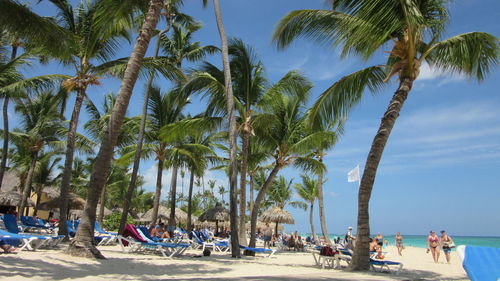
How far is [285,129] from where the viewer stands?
14.6 m

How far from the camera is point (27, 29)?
23.9ft

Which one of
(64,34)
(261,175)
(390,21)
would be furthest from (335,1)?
(261,175)

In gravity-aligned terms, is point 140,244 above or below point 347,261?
above

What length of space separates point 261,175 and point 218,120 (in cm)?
2283

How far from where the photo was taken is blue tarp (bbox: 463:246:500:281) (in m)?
4.16

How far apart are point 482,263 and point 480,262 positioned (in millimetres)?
22

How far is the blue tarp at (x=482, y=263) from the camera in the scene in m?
4.16

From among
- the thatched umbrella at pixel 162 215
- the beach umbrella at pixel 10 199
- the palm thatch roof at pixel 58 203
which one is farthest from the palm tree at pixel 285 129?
the thatched umbrella at pixel 162 215

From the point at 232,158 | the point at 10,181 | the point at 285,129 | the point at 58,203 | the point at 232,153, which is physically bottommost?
the point at 58,203

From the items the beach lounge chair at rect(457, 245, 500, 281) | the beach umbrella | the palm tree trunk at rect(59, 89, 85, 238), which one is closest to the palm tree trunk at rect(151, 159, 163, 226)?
the palm tree trunk at rect(59, 89, 85, 238)

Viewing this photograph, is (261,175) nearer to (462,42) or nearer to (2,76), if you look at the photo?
(2,76)

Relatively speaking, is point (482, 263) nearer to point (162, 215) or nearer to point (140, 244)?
point (140, 244)

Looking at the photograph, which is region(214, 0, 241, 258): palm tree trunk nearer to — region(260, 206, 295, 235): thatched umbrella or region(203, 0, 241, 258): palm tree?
region(203, 0, 241, 258): palm tree

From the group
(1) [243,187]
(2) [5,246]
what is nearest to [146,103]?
(1) [243,187]
